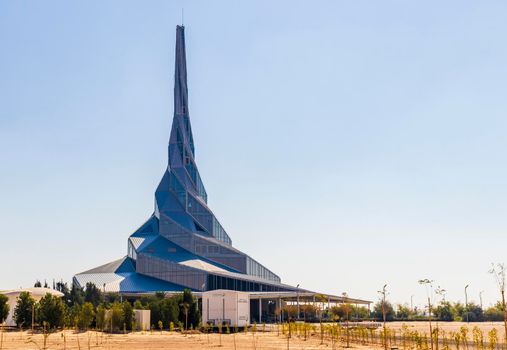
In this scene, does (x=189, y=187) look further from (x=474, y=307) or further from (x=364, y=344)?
(x=364, y=344)

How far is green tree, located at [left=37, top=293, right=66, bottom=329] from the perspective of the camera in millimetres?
71562

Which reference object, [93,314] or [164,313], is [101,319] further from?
[164,313]

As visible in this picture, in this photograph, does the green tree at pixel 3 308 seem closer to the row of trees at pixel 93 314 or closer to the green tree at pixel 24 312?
the row of trees at pixel 93 314

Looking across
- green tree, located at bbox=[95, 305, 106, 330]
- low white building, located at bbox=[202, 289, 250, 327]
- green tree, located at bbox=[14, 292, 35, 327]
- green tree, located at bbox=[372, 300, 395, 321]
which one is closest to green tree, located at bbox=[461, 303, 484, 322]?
green tree, located at bbox=[372, 300, 395, 321]

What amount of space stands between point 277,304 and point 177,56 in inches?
2862

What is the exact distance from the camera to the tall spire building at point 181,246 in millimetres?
137625

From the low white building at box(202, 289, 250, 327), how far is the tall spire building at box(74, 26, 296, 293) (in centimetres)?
4333

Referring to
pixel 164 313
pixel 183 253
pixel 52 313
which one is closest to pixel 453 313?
pixel 183 253

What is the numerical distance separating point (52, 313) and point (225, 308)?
24.4 metres

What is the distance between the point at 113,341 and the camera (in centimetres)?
5772

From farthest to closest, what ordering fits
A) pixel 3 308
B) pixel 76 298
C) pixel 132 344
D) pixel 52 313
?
1. pixel 76 298
2. pixel 3 308
3. pixel 52 313
4. pixel 132 344

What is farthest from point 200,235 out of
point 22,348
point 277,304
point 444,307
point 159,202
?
point 22,348

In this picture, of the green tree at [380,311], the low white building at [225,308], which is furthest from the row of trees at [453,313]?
the low white building at [225,308]

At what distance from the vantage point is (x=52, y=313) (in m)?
71.8
